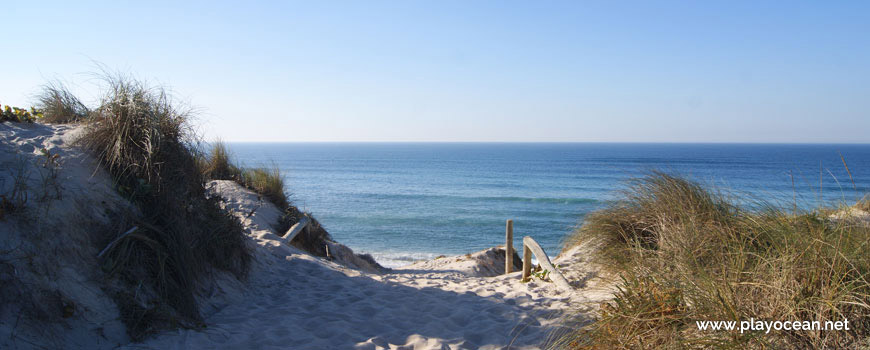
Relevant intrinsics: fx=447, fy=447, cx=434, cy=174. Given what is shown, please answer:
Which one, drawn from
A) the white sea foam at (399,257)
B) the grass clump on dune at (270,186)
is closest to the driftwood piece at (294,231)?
the grass clump on dune at (270,186)

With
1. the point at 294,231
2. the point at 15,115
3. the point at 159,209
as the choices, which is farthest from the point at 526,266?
the point at 15,115

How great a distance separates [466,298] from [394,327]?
4.37 ft

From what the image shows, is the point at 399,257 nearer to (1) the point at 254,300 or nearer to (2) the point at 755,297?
(1) the point at 254,300

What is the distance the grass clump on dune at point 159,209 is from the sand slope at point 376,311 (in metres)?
0.36

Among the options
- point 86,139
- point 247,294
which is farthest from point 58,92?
point 247,294

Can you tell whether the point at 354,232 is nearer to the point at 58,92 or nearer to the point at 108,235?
A: the point at 58,92

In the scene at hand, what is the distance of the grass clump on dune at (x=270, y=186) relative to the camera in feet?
33.5

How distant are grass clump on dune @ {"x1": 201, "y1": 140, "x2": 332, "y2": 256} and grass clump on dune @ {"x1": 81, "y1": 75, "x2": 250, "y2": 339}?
438cm

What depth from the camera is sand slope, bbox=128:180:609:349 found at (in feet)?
13.1

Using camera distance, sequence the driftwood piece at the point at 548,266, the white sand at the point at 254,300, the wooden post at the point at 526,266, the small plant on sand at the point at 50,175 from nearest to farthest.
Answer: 1. the white sand at the point at 254,300
2. the small plant on sand at the point at 50,175
3. the driftwood piece at the point at 548,266
4. the wooden post at the point at 526,266

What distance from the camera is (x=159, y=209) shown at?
460cm

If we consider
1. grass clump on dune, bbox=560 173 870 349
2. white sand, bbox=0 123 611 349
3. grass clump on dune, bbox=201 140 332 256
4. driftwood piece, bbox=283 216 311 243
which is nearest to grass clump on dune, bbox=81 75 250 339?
white sand, bbox=0 123 611 349

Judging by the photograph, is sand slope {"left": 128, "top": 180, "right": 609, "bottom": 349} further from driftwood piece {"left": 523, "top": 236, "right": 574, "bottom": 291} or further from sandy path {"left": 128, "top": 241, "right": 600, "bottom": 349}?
driftwood piece {"left": 523, "top": 236, "right": 574, "bottom": 291}

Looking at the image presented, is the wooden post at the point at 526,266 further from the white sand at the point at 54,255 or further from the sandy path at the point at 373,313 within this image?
the white sand at the point at 54,255
